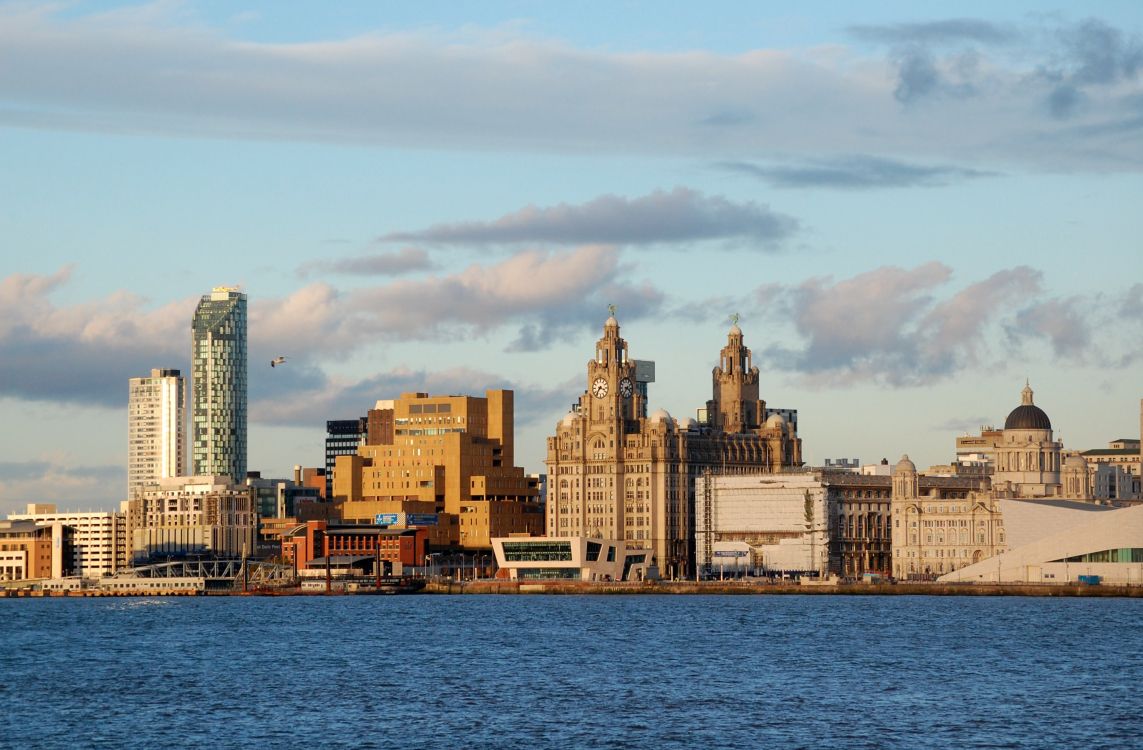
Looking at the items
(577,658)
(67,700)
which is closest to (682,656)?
(577,658)

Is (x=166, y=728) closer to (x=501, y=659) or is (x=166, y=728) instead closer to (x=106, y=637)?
(x=501, y=659)

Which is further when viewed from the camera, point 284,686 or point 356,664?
point 356,664

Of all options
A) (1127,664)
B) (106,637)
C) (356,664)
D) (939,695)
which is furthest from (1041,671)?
(106,637)

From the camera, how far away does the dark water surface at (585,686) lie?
87.7 m

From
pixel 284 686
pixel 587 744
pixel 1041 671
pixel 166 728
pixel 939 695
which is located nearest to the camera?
pixel 587 744

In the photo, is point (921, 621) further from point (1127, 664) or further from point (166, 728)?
point (166, 728)

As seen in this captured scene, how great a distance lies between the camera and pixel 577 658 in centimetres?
13000

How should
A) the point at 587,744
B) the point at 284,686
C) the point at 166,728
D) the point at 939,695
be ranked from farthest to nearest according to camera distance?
the point at 284,686 → the point at 939,695 → the point at 166,728 → the point at 587,744

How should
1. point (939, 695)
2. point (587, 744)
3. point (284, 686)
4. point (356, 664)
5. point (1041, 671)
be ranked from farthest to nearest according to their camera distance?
point (356, 664), point (1041, 671), point (284, 686), point (939, 695), point (587, 744)

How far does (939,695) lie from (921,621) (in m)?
71.3

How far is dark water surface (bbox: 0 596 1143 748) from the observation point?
288 ft

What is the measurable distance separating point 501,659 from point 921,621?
180 ft

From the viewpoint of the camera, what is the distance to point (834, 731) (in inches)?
3484

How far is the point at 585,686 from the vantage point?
357 ft
